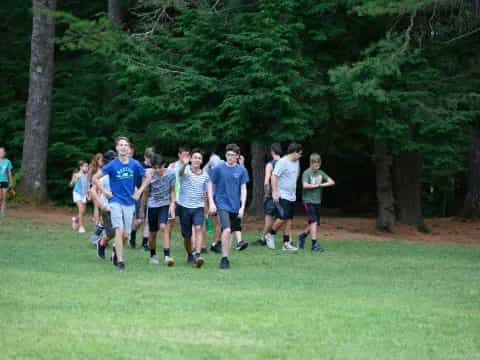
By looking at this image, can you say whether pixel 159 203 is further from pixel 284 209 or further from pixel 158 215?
pixel 284 209

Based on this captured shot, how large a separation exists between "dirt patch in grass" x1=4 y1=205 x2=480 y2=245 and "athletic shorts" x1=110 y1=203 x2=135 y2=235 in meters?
9.52

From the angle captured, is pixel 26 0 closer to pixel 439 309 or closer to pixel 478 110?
pixel 478 110

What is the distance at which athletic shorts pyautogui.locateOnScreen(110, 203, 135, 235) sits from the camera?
13828 mm

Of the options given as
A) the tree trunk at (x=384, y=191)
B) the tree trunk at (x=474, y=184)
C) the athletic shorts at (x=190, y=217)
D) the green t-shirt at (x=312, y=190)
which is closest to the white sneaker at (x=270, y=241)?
the green t-shirt at (x=312, y=190)

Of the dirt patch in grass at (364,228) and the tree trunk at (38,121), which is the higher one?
the tree trunk at (38,121)

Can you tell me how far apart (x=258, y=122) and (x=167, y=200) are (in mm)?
9480

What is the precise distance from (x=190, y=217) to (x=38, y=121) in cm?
1858

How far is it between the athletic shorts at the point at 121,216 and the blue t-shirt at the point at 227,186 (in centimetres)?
154

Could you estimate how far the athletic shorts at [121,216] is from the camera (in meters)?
13.8

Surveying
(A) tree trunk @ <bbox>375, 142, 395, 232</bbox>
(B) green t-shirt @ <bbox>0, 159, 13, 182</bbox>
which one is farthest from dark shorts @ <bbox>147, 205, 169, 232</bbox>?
(A) tree trunk @ <bbox>375, 142, 395, 232</bbox>

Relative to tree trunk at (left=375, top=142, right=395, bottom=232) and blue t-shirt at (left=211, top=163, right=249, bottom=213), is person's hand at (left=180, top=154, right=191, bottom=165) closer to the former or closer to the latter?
blue t-shirt at (left=211, top=163, right=249, bottom=213)

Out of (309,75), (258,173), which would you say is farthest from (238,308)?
(258,173)

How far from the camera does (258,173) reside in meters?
27.3

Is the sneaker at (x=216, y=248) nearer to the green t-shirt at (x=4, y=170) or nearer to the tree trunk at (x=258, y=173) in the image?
the green t-shirt at (x=4, y=170)
